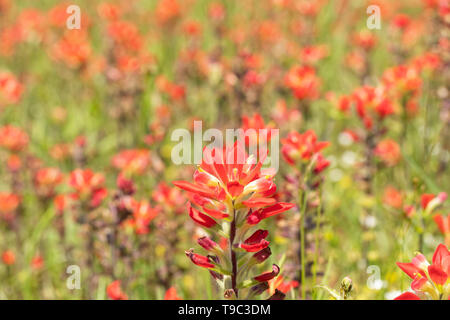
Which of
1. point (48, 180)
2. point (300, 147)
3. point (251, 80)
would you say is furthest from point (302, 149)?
point (48, 180)

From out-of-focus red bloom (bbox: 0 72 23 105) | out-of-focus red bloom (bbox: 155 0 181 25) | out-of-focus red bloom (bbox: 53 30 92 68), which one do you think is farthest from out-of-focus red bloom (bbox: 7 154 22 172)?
out-of-focus red bloom (bbox: 155 0 181 25)

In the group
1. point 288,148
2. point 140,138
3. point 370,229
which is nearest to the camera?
point 288,148

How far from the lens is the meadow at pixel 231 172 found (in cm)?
132

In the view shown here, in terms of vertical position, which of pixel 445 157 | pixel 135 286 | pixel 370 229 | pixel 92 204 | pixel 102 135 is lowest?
pixel 135 286

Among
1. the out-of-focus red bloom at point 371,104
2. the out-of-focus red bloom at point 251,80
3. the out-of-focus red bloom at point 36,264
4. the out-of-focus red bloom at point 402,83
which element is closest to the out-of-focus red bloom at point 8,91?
the out-of-focus red bloom at point 36,264

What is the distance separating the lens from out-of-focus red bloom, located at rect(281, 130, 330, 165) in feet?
6.41

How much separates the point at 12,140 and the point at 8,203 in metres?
0.53

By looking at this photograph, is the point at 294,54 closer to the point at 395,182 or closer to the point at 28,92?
the point at 395,182

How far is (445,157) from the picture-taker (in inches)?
129

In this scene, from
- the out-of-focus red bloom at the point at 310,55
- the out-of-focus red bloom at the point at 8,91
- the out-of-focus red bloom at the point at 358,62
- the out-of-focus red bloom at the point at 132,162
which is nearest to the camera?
the out-of-focus red bloom at the point at 132,162

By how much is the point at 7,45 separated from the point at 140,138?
2573 mm

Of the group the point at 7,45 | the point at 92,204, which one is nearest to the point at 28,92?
the point at 7,45

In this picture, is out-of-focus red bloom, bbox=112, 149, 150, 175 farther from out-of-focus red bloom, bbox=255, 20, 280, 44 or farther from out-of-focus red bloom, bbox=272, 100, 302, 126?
out-of-focus red bloom, bbox=255, 20, 280, 44

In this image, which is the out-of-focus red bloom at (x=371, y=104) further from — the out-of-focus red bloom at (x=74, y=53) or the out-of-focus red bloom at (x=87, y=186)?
the out-of-focus red bloom at (x=74, y=53)
